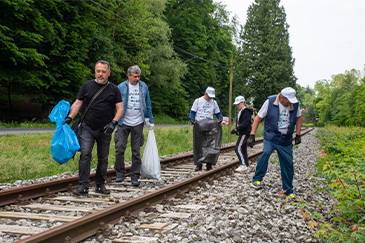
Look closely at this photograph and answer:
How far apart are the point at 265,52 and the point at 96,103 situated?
48.2 m

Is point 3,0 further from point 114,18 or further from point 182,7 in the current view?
point 182,7

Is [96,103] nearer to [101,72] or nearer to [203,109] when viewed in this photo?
[101,72]

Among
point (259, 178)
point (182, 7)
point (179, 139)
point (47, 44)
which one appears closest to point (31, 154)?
point (259, 178)

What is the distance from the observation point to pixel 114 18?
30375mm

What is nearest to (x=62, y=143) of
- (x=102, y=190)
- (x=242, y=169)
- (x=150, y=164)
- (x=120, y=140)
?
(x=102, y=190)

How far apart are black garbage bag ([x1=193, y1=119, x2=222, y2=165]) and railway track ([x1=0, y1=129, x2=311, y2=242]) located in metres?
0.96

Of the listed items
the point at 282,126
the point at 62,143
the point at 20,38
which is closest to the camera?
the point at 62,143

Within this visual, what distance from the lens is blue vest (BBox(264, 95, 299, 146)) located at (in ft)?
18.8

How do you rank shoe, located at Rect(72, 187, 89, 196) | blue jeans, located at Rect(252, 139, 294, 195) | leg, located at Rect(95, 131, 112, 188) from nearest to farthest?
shoe, located at Rect(72, 187, 89, 196) → leg, located at Rect(95, 131, 112, 188) → blue jeans, located at Rect(252, 139, 294, 195)

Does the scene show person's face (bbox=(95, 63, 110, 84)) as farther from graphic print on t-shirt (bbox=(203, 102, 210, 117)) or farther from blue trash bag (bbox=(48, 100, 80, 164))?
graphic print on t-shirt (bbox=(203, 102, 210, 117))

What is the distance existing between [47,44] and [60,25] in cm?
246

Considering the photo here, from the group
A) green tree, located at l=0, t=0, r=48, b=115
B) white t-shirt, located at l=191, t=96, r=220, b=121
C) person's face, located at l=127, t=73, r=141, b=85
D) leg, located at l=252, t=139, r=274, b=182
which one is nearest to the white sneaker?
white t-shirt, located at l=191, t=96, r=220, b=121

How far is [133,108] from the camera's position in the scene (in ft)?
21.5

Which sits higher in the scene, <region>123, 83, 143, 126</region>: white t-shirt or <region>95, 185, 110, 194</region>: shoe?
<region>123, 83, 143, 126</region>: white t-shirt
